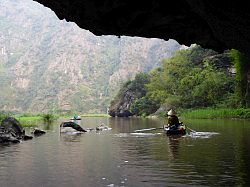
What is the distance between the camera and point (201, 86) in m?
85.9

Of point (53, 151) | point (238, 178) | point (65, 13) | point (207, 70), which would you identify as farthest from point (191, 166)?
point (207, 70)

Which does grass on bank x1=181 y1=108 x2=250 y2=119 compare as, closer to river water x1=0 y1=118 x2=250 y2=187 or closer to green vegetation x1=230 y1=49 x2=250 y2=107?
green vegetation x1=230 y1=49 x2=250 y2=107

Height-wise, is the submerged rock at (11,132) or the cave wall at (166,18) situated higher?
the cave wall at (166,18)

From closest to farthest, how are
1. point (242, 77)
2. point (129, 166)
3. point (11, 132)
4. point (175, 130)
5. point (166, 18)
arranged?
1. point (166, 18)
2. point (129, 166)
3. point (11, 132)
4. point (175, 130)
5. point (242, 77)

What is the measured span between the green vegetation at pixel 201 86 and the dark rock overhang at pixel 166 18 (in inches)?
Answer: 1802

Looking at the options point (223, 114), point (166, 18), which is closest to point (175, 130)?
point (166, 18)

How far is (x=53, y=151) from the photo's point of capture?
79.4 feet

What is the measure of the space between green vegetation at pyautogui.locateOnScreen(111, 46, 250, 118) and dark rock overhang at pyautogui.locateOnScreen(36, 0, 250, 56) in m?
45.8

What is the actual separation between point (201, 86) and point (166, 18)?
72239 mm

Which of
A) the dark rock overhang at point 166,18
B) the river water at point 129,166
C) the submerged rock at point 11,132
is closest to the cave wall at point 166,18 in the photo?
the dark rock overhang at point 166,18

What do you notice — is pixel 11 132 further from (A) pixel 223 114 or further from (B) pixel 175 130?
(A) pixel 223 114

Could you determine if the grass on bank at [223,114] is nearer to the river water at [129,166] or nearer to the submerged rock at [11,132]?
the submerged rock at [11,132]

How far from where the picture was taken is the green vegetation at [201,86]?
226ft

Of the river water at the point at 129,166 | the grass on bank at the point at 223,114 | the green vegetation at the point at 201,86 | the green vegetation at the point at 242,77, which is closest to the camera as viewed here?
the river water at the point at 129,166
